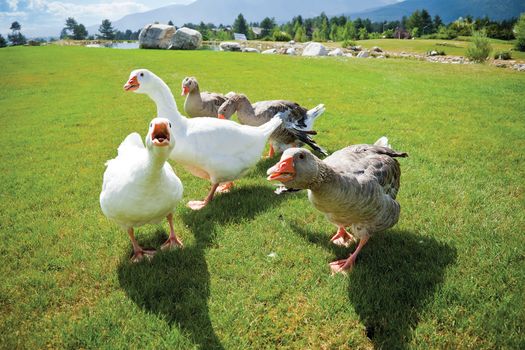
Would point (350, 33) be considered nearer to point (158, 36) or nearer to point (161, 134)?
point (158, 36)

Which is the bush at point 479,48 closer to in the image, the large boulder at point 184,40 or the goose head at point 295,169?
the large boulder at point 184,40

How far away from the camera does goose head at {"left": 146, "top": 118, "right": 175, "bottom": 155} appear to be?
2.86 m

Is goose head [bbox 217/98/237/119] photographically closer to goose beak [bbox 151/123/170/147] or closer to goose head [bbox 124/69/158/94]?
goose head [bbox 124/69/158/94]

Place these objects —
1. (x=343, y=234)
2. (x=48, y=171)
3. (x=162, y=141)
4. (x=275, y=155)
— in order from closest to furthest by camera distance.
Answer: (x=162, y=141), (x=343, y=234), (x=48, y=171), (x=275, y=155)

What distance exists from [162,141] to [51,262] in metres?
2.32

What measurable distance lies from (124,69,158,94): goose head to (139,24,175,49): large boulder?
44133 mm

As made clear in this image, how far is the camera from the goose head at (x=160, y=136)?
2861 millimetres

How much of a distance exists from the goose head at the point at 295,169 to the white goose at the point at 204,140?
2.11m

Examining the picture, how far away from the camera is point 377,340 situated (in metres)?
2.93

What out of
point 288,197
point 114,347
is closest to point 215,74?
point 288,197

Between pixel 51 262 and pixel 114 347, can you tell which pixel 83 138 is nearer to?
pixel 51 262

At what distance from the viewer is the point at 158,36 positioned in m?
45.2

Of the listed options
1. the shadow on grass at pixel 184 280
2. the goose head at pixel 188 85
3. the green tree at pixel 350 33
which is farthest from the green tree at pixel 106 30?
the shadow on grass at pixel 184 280

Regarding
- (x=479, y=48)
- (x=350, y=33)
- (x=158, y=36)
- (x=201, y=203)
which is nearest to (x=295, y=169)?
(x=201, y=203)
